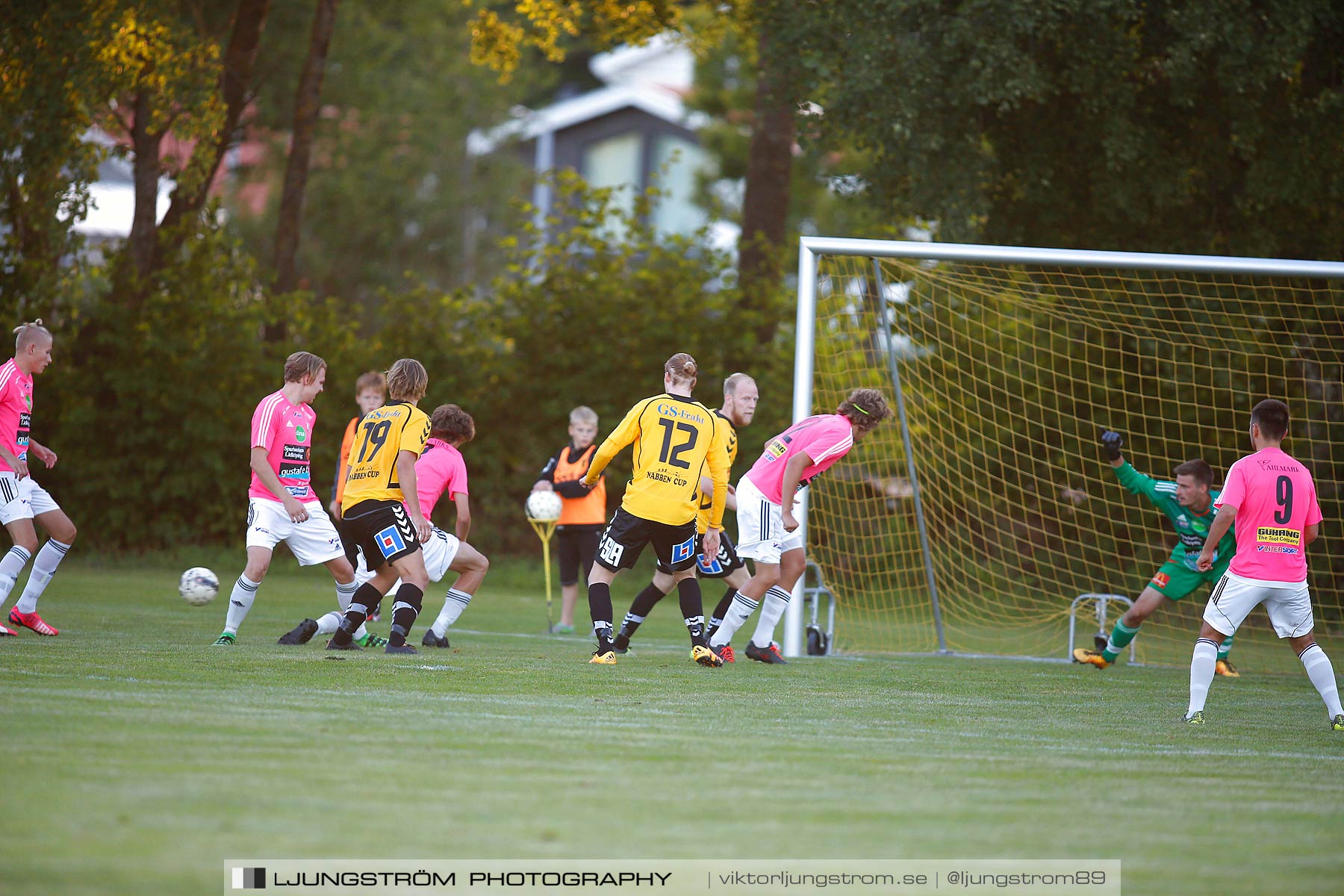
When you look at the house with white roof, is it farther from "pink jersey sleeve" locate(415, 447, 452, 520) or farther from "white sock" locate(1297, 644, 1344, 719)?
"white sock" locate(1297, 644, 1344, 719)

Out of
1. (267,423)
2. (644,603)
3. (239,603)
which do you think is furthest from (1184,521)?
(239,603)

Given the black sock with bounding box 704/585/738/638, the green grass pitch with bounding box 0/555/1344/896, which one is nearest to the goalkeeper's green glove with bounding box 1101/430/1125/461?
the green grass pitch with bounding box 0/555/1344/896

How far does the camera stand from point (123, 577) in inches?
558

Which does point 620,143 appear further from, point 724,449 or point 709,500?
point 724,449

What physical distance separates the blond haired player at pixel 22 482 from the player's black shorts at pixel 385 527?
1.97m

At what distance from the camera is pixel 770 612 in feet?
29.4

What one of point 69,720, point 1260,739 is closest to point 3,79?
point 69,720

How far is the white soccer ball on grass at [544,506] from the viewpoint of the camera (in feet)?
34.4

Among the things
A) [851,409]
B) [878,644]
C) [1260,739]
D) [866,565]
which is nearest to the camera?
[1260,739]

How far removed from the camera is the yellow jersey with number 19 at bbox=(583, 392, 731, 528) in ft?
25.9

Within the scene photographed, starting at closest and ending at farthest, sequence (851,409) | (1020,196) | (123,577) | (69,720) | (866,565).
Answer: (69,720)
(851,409)
(866,565)
(123,577)
(1020,196)

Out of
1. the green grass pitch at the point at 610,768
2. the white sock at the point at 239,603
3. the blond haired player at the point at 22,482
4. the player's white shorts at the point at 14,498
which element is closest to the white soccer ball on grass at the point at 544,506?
the green grass pitch at the point at 610,768

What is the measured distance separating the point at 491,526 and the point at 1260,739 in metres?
12.1

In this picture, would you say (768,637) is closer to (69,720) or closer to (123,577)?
Result: (69,720)
